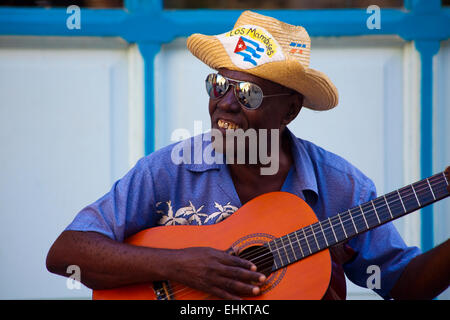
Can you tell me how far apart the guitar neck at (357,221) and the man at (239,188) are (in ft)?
0.64

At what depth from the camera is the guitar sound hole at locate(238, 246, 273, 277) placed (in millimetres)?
2598

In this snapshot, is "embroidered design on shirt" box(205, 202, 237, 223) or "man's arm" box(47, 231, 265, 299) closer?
"man's arm" box(47, 231, 265, 299)

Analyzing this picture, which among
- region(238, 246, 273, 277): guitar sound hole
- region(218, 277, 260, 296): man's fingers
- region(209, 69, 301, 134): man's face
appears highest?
region(209, 69, 301, 134): man's face

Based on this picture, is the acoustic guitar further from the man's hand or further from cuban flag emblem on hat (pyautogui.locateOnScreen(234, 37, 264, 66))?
cuban flag emblem on hat (pyautogui.locateOnScreen(234, 37, 264, 66))

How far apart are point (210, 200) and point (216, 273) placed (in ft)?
1.47

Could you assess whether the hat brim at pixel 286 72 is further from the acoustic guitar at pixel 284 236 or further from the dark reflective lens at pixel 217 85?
the acoustic guitar at pixel 284 236

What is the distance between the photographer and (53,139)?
13.8 feet

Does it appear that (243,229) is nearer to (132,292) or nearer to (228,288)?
(228,288)

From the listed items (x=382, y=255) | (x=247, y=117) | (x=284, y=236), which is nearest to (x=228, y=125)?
(x=247, y=117)

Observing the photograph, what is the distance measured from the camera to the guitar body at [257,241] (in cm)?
254

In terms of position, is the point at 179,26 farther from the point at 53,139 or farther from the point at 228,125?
the point at 228,125

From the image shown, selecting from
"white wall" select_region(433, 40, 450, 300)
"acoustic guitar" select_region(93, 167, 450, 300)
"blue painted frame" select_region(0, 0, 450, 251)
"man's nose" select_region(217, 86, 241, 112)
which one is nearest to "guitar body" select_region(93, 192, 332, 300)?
"acoustic guitar" select_region(93, 167, 450, 300)

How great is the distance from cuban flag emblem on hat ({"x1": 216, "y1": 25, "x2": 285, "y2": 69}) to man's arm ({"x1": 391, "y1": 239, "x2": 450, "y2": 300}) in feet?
3.62

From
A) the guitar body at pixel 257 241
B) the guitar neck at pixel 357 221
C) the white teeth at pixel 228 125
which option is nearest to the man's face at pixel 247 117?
the white teeth at pixel 228 125
